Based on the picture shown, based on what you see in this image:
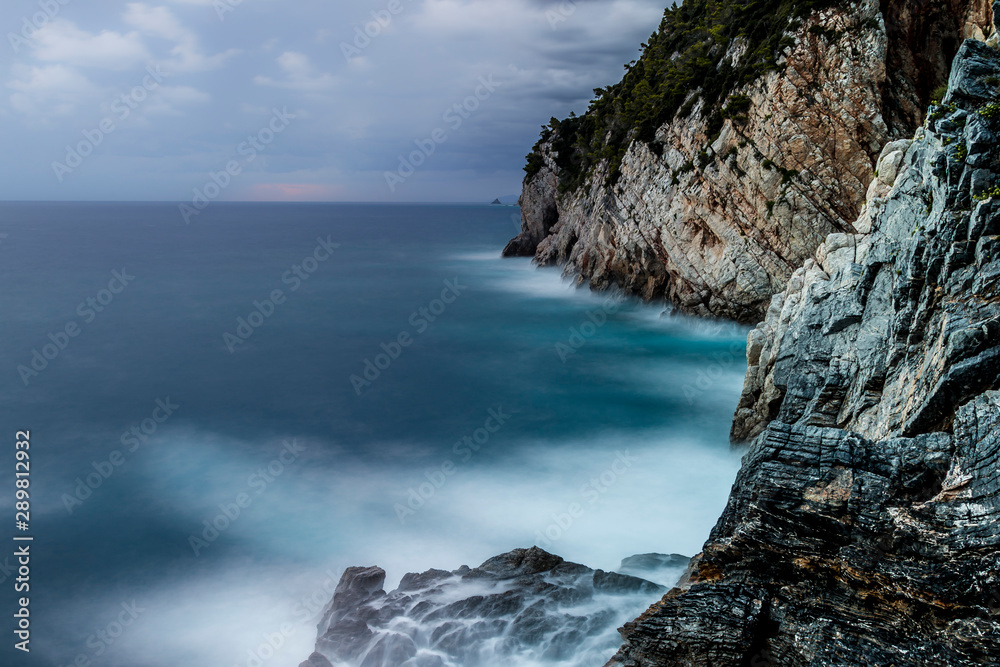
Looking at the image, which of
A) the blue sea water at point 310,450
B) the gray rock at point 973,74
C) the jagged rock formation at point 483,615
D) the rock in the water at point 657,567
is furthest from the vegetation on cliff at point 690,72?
the jagged rock formation at point 483,615

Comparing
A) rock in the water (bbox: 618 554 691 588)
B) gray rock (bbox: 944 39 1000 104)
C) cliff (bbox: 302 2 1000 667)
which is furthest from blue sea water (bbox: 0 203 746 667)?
gray rock (bbox: 944 39 1000 104)

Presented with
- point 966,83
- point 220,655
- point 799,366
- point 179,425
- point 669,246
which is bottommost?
point 220,655

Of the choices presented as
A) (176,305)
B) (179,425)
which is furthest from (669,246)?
(176,305)

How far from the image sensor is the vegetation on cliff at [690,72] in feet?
80.2

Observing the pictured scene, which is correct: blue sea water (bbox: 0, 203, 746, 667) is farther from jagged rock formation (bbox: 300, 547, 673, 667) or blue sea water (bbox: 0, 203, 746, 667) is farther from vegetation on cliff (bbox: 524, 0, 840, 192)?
vegetation on cliff (bbox: 524, 0, 840, 192)

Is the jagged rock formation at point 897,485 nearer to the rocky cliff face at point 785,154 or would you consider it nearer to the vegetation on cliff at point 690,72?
the rocky cliff face at point 785,154

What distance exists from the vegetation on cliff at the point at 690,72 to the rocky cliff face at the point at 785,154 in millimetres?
390

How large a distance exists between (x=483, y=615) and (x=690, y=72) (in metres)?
27.2

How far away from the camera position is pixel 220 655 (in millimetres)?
10203

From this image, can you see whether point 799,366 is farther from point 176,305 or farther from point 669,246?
point 176,305

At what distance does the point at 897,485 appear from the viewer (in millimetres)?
7715

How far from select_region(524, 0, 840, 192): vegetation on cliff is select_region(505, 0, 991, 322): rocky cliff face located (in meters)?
0.39

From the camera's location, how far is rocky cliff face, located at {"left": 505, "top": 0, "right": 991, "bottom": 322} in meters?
21.2

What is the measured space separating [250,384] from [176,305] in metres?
16.2
